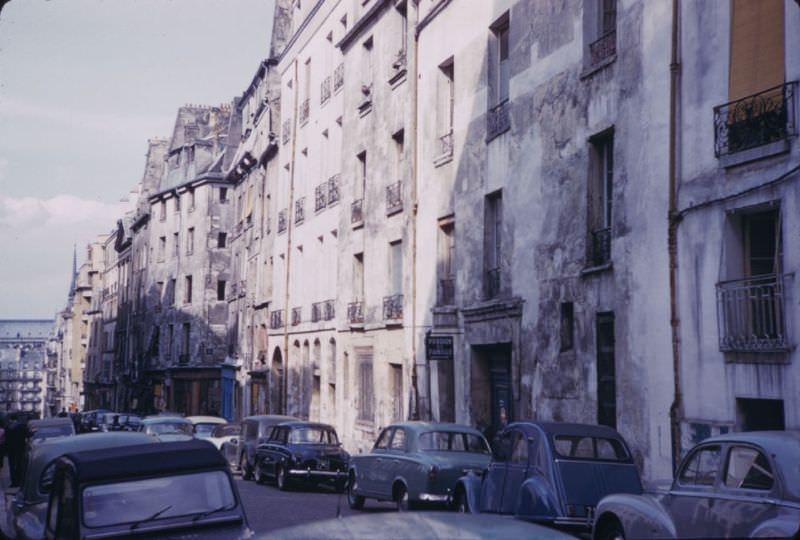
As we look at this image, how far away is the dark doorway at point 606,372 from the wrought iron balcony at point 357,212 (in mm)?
13956

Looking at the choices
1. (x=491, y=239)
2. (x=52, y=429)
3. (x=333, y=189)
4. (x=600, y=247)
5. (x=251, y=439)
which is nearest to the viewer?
(x=600, y=247)

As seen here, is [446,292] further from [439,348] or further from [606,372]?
[606,372]

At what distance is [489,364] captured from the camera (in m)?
22.6

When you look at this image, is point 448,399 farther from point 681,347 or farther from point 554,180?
point 681,347

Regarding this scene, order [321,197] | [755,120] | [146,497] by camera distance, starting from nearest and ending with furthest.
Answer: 1. [146,497]
2. [755,120]
3. [321,197]

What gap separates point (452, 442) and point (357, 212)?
50.3ft

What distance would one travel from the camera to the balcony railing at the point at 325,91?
35.3 m

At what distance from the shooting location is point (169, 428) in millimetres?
28109

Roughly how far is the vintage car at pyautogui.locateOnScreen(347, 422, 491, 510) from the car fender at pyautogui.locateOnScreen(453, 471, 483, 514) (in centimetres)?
81

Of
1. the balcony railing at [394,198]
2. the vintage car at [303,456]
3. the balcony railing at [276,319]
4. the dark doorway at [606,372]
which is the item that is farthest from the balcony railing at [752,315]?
the balcony railing at [276,319]

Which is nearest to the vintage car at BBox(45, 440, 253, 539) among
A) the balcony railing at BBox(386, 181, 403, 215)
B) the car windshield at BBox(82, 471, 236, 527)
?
the car windshield at BBox(82, 471, 236, 527)

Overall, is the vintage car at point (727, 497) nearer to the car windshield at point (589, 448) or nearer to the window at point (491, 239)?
the car windshield at point (589, 448)

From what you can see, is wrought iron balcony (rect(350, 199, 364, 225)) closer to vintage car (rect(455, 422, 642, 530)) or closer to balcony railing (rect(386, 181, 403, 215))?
balcony railing (rect(386, 181, 403, 215))

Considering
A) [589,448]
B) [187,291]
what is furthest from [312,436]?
[187,291]
